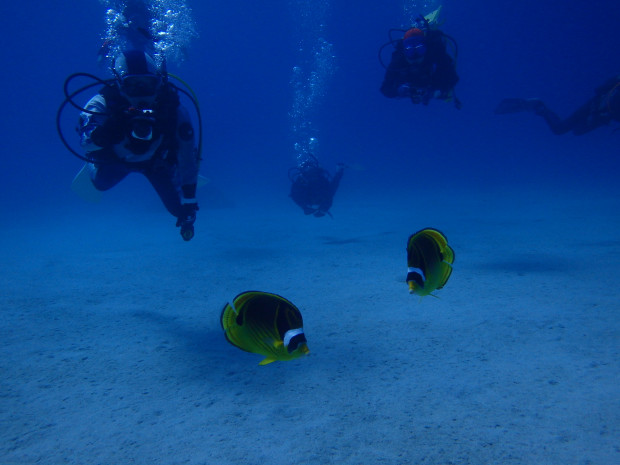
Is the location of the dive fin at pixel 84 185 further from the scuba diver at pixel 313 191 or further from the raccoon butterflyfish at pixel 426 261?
the scuba diver at pixel 313 191

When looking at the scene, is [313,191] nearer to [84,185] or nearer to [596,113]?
[84,185]

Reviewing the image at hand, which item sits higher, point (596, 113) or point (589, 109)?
point (589, 109)

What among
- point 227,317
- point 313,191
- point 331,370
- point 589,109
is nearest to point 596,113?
point 589,109

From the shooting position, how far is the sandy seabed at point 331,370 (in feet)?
7.68

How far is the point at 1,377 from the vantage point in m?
3.34

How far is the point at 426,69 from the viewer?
6832mm

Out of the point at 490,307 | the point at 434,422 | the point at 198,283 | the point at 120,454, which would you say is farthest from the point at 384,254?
the point at 120,454

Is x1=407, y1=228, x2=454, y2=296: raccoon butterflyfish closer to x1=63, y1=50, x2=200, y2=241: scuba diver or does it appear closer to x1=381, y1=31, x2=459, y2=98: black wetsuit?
x1=63, y1=50, x2=200, y2=241: scuba diver

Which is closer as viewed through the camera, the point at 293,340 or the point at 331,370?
the point at 293,340

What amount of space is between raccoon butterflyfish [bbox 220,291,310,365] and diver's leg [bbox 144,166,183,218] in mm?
3380

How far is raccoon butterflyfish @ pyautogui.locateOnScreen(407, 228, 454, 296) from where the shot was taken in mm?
1747

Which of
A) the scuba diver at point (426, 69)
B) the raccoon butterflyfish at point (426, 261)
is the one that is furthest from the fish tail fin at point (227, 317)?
the scuba diver at point (426, 69)

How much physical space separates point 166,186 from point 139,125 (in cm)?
138

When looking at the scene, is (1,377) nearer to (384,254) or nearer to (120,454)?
(120,454)
